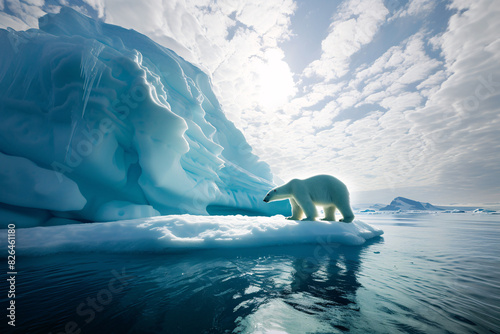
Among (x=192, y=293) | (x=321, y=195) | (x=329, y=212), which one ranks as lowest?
(x=192, y=293)

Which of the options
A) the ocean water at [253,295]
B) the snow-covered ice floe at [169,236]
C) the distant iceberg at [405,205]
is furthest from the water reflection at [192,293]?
the distant iceberg at [405,205]

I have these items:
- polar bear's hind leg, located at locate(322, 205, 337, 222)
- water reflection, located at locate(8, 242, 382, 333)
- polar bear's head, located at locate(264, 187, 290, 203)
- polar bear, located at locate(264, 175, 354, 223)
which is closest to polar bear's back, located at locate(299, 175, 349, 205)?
polar bear, located at locate(264, 175, 354, 223)

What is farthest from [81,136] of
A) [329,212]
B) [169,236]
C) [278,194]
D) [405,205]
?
[405,205]

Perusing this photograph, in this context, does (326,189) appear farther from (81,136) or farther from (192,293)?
(81,136)

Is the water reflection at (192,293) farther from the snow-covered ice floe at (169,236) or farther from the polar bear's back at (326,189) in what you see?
the polar bear's back at (326,189)

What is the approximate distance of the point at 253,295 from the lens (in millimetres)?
1861

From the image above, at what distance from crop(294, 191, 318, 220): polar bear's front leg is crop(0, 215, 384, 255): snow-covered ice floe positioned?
72 cm

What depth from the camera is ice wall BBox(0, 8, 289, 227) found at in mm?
5751

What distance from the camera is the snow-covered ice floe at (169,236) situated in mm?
3473

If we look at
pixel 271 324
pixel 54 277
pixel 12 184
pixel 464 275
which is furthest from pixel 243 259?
pixel 12 184

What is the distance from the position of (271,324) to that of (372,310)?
948 mm

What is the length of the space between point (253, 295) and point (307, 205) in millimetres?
4154

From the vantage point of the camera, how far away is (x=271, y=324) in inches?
54.9

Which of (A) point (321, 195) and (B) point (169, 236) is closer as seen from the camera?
(B) point (169, 236)
